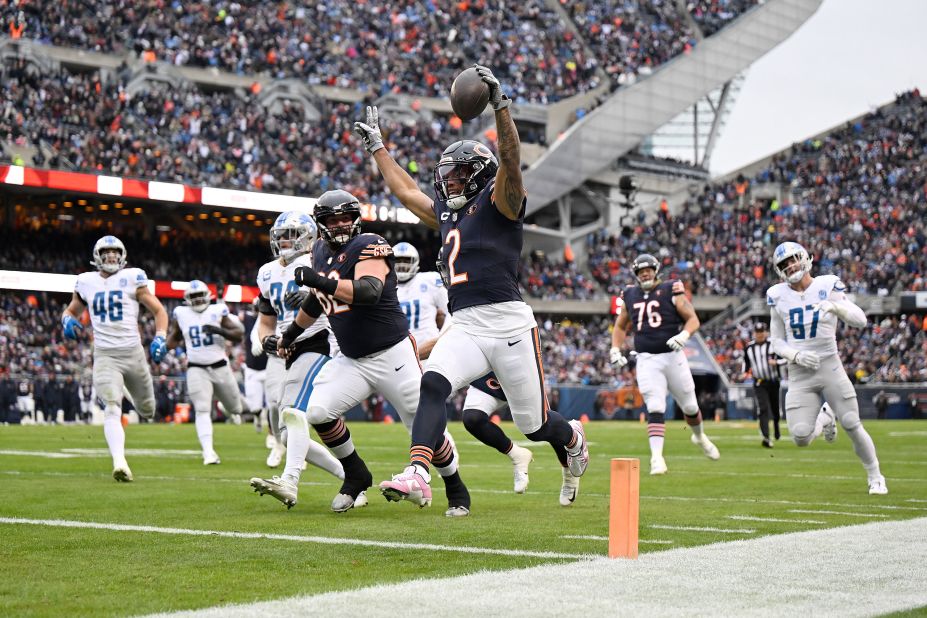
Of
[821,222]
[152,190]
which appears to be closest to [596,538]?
[152,190]

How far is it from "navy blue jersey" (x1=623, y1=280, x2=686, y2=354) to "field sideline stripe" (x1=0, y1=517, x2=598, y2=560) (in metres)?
6.82

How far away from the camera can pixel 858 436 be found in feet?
30.3

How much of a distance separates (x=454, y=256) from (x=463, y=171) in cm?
47

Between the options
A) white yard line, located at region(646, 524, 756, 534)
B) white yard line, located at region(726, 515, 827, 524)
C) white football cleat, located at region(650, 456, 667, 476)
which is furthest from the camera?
white football cleat, located at region(650, 456, 667, 476)

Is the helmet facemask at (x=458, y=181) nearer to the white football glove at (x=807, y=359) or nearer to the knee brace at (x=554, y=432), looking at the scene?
the knee brace at (x=554, y=432)

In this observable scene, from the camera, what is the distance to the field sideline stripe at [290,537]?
5.44m

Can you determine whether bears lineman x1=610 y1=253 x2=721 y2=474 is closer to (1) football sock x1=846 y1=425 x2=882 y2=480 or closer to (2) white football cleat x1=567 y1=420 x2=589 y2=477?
(1) football sock x1=846 y1=425 x2=882 y2=480

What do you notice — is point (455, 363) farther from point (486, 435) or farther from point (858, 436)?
point (858, 436)

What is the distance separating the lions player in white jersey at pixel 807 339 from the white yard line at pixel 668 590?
3.98m

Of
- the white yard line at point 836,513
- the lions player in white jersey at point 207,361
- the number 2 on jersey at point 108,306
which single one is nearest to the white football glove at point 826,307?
the white yard line at point 836,513

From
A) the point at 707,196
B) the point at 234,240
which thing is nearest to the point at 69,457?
the point at 234,240

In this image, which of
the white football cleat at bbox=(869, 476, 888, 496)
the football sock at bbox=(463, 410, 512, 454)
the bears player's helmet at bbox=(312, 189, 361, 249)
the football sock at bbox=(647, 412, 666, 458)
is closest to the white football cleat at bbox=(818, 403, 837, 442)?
the football sock at bbox=(647, 412, 666, 458)

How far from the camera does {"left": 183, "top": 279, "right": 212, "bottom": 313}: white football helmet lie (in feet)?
46.0

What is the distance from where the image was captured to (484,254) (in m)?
6.54
